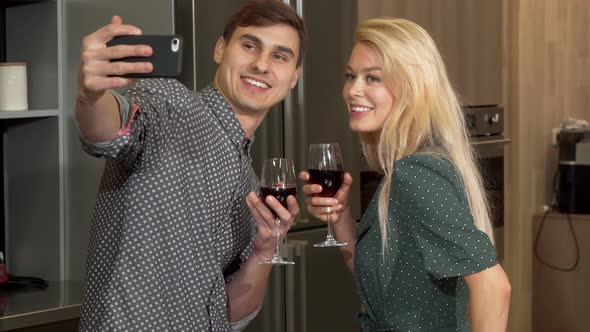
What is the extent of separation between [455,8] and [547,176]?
1324 mm

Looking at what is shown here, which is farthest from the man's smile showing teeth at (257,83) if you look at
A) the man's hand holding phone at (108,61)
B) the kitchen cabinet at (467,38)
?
the kitchen cabinet at (467,38)

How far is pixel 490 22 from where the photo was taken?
13.7 ft

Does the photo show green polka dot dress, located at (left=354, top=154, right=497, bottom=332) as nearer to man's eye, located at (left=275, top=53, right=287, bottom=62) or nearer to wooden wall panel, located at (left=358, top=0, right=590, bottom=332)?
man's eye, located at (left=275, top=53, right=287, bottom=62)

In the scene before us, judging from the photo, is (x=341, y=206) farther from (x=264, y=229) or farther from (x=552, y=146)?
(x=552, y=146)

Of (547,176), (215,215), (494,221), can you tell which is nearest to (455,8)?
(494,221)

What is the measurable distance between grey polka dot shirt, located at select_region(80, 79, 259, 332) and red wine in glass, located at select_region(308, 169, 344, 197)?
201 mm

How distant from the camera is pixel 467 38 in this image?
4.00 metres

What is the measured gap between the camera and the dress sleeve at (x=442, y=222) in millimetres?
1893

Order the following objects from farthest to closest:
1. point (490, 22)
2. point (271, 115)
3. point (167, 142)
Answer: point (490, 22)
point (271, 115)
point (167, 142)

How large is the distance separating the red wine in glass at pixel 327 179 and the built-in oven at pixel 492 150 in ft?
6.37

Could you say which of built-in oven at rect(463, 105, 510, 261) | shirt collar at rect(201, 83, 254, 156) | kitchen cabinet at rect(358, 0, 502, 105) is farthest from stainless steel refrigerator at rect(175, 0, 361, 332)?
built-in oven at rect(463, 105, 510, 261)

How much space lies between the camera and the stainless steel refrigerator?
3086mm

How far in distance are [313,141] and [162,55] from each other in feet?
5.77

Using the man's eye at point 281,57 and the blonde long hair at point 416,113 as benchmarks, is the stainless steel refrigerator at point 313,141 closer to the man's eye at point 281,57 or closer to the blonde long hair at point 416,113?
the man's eye at point 281,57
